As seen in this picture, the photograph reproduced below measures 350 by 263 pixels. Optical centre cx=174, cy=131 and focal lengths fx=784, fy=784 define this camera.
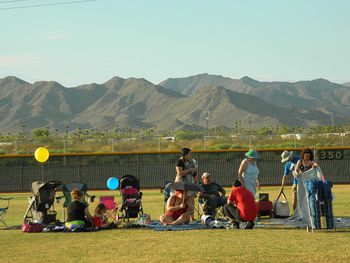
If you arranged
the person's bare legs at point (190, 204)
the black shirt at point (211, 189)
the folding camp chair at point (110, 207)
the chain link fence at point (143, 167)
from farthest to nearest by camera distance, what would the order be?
the chain link fence at point (143, 167)
the folding camp chair at point (110, 207)
the black shirt at point (211, 189)
the person's bare legs at point (190, 204)

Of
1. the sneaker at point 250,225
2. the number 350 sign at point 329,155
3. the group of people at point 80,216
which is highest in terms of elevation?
the number 350 sign at point 329,155

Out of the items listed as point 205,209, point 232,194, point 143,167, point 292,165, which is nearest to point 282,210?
point 292,165

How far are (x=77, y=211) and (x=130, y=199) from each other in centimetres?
221

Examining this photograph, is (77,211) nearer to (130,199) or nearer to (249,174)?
(130,199)

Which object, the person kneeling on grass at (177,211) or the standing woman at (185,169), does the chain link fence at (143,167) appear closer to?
the standing woman at (185,169)

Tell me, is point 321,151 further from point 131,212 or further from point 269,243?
point 269,243

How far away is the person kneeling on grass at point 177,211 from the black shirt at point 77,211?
1600 millimetres

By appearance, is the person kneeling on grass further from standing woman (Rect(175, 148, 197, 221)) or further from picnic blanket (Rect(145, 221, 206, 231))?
standing woman (Rect(175, 148, 197, 221))

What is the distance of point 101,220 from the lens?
15.6m

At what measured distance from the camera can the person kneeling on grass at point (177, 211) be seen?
15625 mm

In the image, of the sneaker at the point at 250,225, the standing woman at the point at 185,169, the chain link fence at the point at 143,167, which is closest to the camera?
the sneaker at the point at 250,225

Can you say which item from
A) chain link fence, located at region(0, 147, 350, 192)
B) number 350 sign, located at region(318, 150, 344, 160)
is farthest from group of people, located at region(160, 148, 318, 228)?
number 350 sign, located at region(318, 150, 344, 160)

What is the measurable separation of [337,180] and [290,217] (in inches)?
721

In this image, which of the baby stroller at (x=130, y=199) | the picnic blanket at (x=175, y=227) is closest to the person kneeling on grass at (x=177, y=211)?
the picnic blanket at (x=175, y=227)
